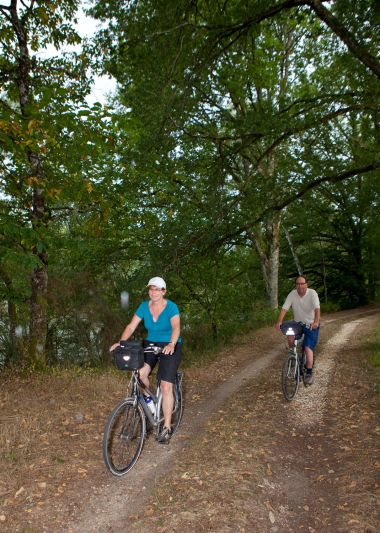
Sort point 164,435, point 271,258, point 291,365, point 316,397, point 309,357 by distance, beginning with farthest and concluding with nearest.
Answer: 1. point 271,258
2. point 309,357
3. point 316,397
4. point 291,365
5. point 164,435

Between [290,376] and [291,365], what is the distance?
0.69 feet

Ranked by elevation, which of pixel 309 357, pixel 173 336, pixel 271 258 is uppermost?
pixel 271 258

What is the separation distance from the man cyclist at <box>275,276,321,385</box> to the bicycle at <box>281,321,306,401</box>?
0.51 ft

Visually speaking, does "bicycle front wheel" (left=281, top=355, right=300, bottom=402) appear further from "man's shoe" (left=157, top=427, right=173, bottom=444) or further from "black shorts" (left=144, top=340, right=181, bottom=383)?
"black shorts" (left=144, top=340, right=181, bottom=383)

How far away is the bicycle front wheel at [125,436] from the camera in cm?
451

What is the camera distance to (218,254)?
37.2 feet

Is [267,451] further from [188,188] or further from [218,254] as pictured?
[188,188]

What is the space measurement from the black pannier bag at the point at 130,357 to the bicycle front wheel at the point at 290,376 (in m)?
3.73

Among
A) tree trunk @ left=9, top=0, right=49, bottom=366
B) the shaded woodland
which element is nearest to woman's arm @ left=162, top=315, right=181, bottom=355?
the shaded woodland

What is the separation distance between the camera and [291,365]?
293 inches

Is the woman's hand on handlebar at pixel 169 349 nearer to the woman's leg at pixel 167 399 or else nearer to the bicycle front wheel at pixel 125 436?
the woman's leg at pixel 167 399

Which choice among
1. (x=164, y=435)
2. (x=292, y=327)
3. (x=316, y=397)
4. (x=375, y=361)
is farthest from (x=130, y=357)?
(x=375, y=361)

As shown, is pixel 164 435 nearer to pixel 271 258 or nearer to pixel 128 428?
pixel 128 428

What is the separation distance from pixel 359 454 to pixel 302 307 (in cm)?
297
